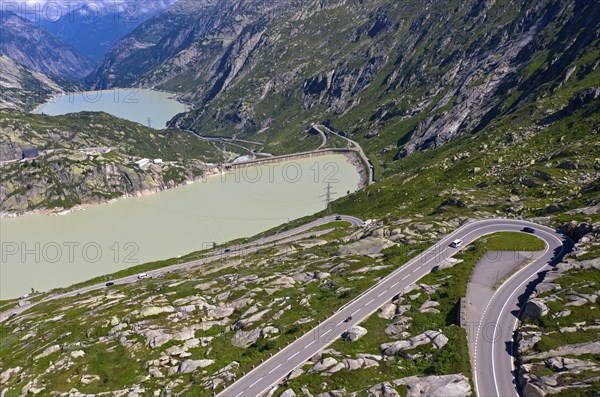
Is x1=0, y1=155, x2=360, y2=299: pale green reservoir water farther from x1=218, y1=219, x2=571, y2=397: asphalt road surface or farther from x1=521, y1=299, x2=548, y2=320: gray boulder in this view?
x1=521, y1=299, x2=548, y2=320: gray boulder

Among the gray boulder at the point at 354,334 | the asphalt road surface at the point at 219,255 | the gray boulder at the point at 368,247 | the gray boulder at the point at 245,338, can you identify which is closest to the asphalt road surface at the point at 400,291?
the gray boulder at the point at 354,334

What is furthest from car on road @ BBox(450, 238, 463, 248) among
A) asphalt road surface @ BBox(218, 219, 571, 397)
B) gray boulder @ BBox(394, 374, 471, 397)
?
gray boulder @ BBox(394, 374, 471, 397)

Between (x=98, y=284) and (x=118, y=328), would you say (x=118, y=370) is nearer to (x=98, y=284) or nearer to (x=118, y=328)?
(x=118, y=328)

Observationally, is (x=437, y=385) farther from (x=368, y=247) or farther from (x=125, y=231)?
(x=125, y=231)

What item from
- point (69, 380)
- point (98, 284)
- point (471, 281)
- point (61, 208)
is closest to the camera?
point (69, 380)

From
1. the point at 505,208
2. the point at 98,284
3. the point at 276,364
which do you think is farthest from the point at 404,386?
the point at 98,284
